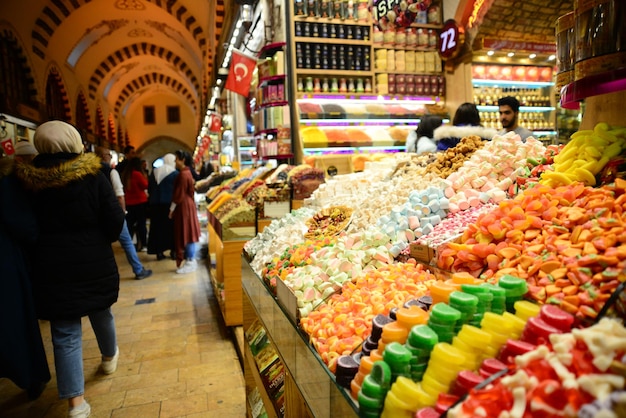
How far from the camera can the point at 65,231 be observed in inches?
87.8

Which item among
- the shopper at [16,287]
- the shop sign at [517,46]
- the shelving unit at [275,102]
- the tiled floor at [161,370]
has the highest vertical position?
the shop sign at [517,46]

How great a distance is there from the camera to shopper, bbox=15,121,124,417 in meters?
2.18

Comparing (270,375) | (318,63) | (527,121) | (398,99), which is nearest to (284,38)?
(318,63)

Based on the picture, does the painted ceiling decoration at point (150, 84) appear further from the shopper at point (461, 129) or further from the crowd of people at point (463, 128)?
the shopper at point (461, 129)

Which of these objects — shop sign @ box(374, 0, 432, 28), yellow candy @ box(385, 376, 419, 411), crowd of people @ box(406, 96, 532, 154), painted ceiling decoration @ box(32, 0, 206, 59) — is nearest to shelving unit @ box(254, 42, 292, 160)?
shop sign @ box(374, 0, 432, 28)

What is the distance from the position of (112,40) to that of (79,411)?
15735 mm

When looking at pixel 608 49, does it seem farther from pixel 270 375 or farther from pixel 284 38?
pixel 284 38

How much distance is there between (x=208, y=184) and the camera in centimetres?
945

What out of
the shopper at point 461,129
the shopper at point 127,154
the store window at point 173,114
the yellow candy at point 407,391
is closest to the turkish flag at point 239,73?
the shopper at point 127,154

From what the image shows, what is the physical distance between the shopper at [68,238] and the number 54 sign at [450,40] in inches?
208

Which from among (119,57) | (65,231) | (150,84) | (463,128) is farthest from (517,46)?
(150,84)

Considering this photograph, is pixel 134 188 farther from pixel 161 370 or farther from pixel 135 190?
pixel 161 370

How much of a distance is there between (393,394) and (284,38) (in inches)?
215

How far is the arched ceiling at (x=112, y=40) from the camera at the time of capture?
9445mm
